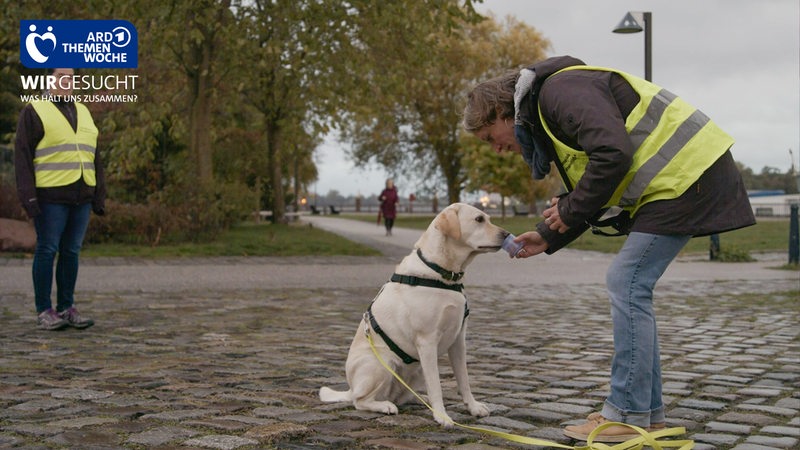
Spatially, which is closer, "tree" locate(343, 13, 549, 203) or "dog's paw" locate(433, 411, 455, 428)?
"dog's paw" locate(433, 411, 455, 428)

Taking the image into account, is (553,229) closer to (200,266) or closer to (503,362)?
(503,362)

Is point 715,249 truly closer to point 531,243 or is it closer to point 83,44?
point 83,44

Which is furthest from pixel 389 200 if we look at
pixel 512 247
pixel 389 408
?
pixel 512 247

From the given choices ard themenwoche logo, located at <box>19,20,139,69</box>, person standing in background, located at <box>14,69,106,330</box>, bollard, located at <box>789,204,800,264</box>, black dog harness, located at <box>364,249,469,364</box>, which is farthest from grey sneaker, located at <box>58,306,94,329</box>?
bollard, located at <box>789,204,800,264</box>

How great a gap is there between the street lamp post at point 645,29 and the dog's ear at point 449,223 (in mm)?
14774

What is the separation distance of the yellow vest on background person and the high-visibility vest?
5430 mm

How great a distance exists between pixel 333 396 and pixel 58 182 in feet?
13.3

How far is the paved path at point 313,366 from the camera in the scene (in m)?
4.36

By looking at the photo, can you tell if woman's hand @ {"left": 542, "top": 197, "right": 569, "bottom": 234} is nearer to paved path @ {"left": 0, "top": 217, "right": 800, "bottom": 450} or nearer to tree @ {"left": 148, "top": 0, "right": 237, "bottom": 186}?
paved path @ {"left": 0, "top": 217, "right": 800, "bottom": 450}

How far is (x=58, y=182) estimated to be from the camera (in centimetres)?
779

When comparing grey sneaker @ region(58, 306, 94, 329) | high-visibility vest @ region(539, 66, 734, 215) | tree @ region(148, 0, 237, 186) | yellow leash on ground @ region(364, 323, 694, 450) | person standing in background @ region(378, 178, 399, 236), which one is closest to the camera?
high-visibility vest @ region(539, 66, 734, 215)

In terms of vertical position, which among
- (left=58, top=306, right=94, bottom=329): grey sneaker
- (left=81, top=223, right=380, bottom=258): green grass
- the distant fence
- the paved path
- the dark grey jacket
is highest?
the dark grey jacket

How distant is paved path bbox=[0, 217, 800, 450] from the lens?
4.36 m

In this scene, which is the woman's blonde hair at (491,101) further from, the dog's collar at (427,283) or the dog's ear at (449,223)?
the dog's collar at (427,283)
